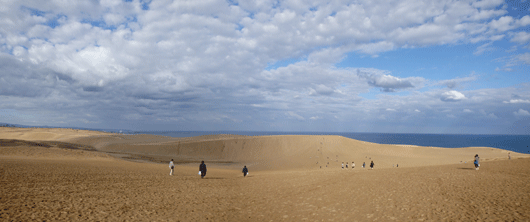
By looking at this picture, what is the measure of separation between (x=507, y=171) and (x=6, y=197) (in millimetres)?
26173

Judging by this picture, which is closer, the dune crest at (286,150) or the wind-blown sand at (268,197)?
the wind-blown sand at (268,197)

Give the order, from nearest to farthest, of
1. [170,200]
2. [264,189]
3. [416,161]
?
[170,200], [264,189], [416,161]


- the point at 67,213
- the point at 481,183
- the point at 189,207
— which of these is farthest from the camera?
the point at 481,183

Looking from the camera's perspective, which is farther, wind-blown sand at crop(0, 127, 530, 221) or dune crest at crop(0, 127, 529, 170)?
dune crest at crop(0, 127, 529, 170)

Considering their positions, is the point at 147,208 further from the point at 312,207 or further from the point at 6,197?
the point at 312,207

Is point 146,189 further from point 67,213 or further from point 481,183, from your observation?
point 481,183

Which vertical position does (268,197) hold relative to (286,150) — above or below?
below

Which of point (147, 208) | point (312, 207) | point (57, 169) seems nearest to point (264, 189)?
point (312, 207)

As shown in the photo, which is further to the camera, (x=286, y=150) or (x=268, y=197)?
(x=286, y=150)

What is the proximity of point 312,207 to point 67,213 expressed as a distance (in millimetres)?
9274

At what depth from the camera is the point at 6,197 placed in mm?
10273

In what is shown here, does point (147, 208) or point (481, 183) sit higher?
point (481, 183)

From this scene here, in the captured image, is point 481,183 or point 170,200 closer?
point 170,200

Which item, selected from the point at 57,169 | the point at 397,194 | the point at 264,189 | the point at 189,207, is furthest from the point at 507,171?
the point at 57,169
